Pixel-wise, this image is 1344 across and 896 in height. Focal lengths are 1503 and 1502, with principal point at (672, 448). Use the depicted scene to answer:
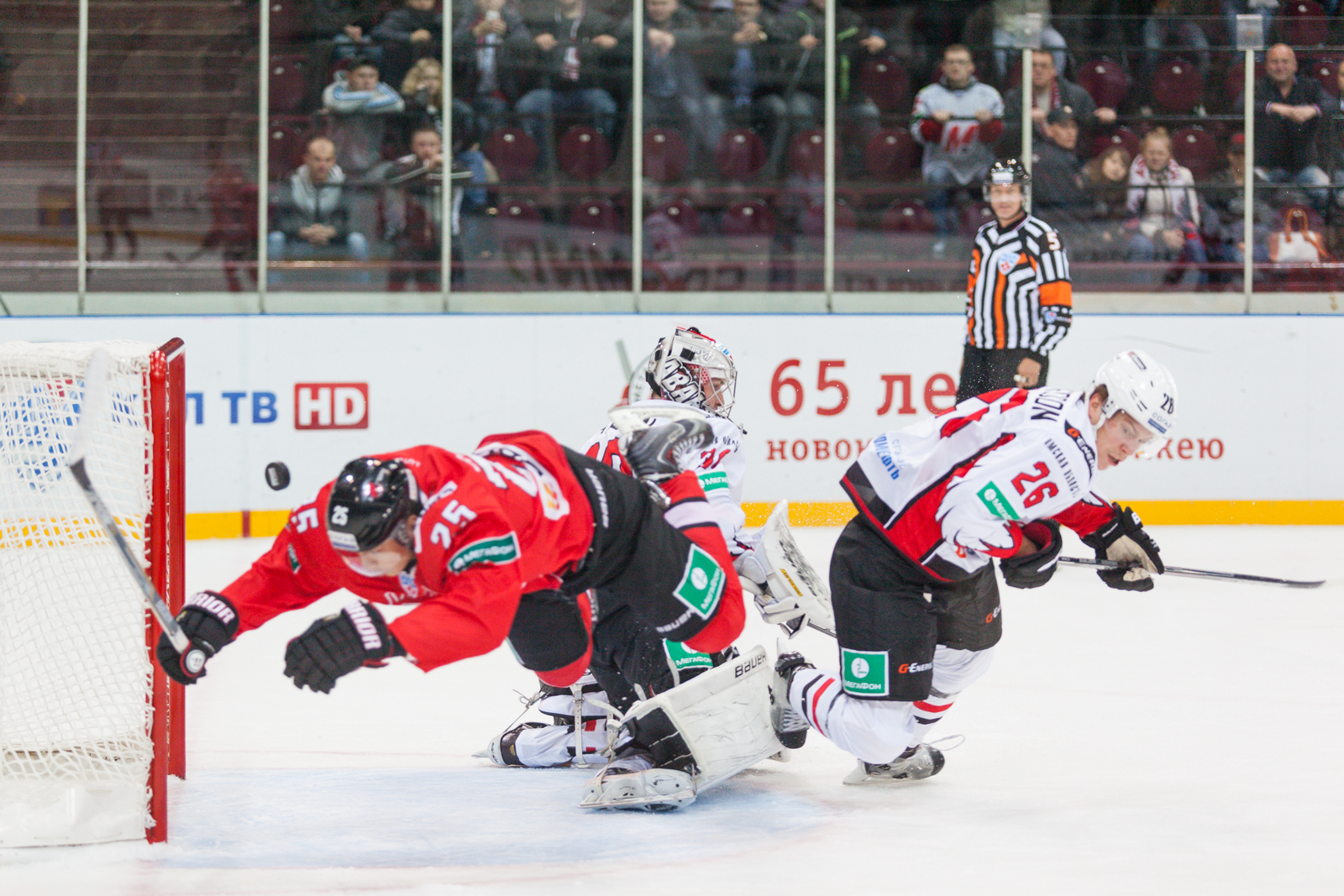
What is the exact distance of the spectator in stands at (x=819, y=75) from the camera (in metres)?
7.19

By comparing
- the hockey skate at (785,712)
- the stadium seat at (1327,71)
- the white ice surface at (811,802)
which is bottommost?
the white ice surface at (811,802)

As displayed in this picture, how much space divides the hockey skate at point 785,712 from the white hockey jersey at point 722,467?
291mm

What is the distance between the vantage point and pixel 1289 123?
7191mm

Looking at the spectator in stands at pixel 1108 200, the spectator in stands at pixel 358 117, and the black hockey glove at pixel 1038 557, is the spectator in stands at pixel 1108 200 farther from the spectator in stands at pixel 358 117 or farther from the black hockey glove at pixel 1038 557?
the black hockey glove at pixel 1038 557

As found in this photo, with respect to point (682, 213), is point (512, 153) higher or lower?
higher

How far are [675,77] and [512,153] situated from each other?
33.8 inches

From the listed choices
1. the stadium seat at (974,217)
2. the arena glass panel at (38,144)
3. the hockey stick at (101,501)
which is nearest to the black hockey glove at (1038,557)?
the hockey stick at (101,501)

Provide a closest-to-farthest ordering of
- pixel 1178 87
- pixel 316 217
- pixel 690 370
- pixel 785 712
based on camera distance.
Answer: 1. pixel 785 712
2. pixel 690 370
3. pixel 316 217
4. pixel 1178 87

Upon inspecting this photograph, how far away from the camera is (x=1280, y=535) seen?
653cm

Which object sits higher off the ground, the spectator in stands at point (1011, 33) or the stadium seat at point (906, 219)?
the spectator in stands at point (1011, 33)

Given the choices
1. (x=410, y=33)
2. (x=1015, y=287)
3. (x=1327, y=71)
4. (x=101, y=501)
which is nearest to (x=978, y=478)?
(x=101, y=501)

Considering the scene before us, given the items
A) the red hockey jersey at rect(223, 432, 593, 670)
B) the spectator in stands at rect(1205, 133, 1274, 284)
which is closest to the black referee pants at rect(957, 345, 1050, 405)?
the spectator in stands at rect(1205, 133, 1274, 284)

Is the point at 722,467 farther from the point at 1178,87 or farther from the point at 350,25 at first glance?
the point at 1178,87

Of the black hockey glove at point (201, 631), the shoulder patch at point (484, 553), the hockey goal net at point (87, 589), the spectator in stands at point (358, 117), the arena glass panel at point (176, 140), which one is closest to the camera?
the shoulder patch at point (484, 553)
